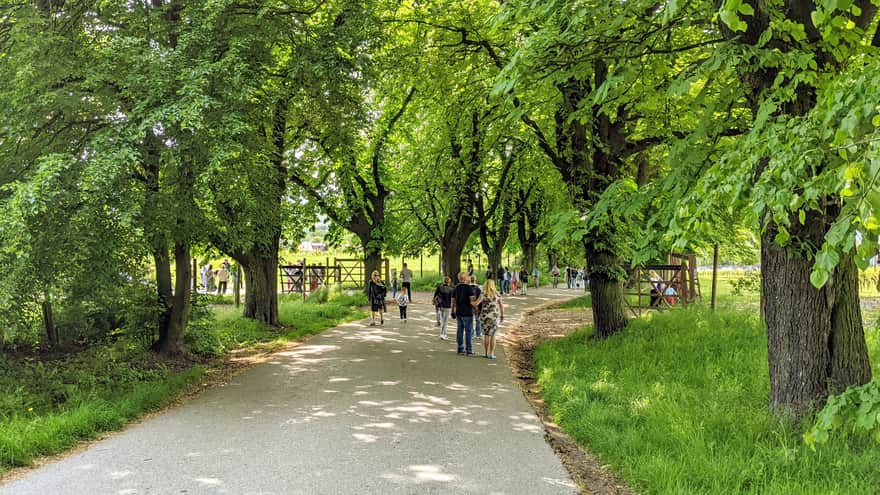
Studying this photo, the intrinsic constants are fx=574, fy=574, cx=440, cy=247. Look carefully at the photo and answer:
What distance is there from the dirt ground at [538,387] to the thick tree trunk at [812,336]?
2175 mm

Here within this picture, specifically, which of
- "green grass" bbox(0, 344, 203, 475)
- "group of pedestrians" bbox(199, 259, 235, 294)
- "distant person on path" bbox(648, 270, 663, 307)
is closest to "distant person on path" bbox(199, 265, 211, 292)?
"group of pedestrians" bbox(199, 259, 235, 294)

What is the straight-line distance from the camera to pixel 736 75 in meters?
6.19

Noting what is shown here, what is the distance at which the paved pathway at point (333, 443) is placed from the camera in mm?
5074

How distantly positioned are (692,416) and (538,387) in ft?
11.3

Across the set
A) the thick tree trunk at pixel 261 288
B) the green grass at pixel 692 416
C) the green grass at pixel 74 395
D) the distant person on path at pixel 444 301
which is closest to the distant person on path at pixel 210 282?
the thick tree trunk at pixel 261 288

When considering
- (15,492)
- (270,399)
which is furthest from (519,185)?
(15,492)

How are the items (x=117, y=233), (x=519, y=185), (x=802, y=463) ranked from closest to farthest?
(x=802, y=463) → (x=117, y=233) → (x=519, y=185)

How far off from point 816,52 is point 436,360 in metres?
8.05

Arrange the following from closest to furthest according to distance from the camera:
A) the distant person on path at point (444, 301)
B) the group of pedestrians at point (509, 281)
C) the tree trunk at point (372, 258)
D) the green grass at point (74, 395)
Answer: the green grass at point (74, 395) < the distant person on path at point (444, 301) < the tree trunk at point (372, 258) < the group of pedestrians at point (509, 281)

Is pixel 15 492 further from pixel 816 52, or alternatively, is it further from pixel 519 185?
pixel 519 185

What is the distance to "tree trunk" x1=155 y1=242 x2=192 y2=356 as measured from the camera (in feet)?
35.4

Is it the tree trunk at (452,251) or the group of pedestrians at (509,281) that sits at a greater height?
the tree trunk at (452,251)

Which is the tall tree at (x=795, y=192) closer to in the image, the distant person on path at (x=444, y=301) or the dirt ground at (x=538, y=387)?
the dirt ground at (x=538, y=387)

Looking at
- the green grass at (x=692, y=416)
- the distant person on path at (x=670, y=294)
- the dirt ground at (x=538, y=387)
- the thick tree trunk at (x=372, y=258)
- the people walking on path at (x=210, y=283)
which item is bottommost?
the dirt ground at (x=538, y=387)
